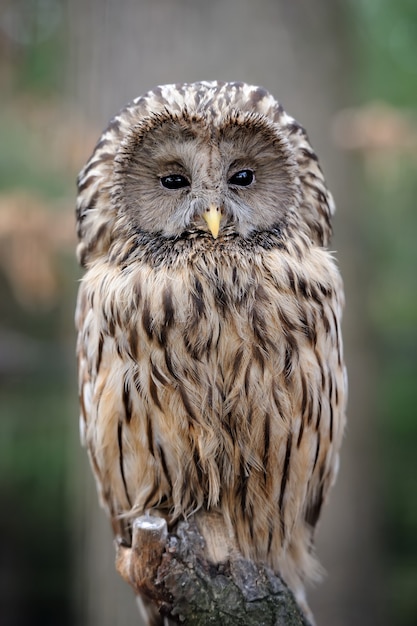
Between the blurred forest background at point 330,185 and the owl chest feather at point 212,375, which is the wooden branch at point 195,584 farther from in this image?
the blurred forest background at point 330,185

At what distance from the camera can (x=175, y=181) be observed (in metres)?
1.85

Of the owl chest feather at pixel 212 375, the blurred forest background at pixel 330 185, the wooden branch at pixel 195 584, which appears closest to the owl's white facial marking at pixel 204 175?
the owl chest feather at pixel 212 375

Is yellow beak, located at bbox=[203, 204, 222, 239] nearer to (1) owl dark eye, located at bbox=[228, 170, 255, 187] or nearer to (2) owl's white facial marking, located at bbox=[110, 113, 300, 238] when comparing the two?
(2) owl's white facial marking, located at bbox=[110, 113, 300, 238]

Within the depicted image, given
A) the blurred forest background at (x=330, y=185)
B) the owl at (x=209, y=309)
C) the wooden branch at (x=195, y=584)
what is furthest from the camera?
the blurred forest background at (x=330, y=185)

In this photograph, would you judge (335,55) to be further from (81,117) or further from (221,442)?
(221,442)

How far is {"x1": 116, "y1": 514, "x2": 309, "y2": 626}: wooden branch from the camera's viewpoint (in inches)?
66.1

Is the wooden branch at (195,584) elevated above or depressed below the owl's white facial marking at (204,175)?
below

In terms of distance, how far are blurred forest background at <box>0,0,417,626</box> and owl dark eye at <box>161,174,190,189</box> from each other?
4.30ft

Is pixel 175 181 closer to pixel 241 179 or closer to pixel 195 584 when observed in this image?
pixel 241 179

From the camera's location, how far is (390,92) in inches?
159

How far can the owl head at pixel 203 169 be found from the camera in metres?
1.78

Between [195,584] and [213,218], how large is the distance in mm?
820

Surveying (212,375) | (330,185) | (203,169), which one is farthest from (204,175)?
(330,185)

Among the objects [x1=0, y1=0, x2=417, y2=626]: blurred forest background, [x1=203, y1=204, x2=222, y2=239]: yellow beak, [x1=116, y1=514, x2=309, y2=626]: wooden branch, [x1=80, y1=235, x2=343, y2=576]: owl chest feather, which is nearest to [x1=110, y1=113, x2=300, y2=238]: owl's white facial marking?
[x1=203, y1=204, x2=222, y2=239]: yellow beak
